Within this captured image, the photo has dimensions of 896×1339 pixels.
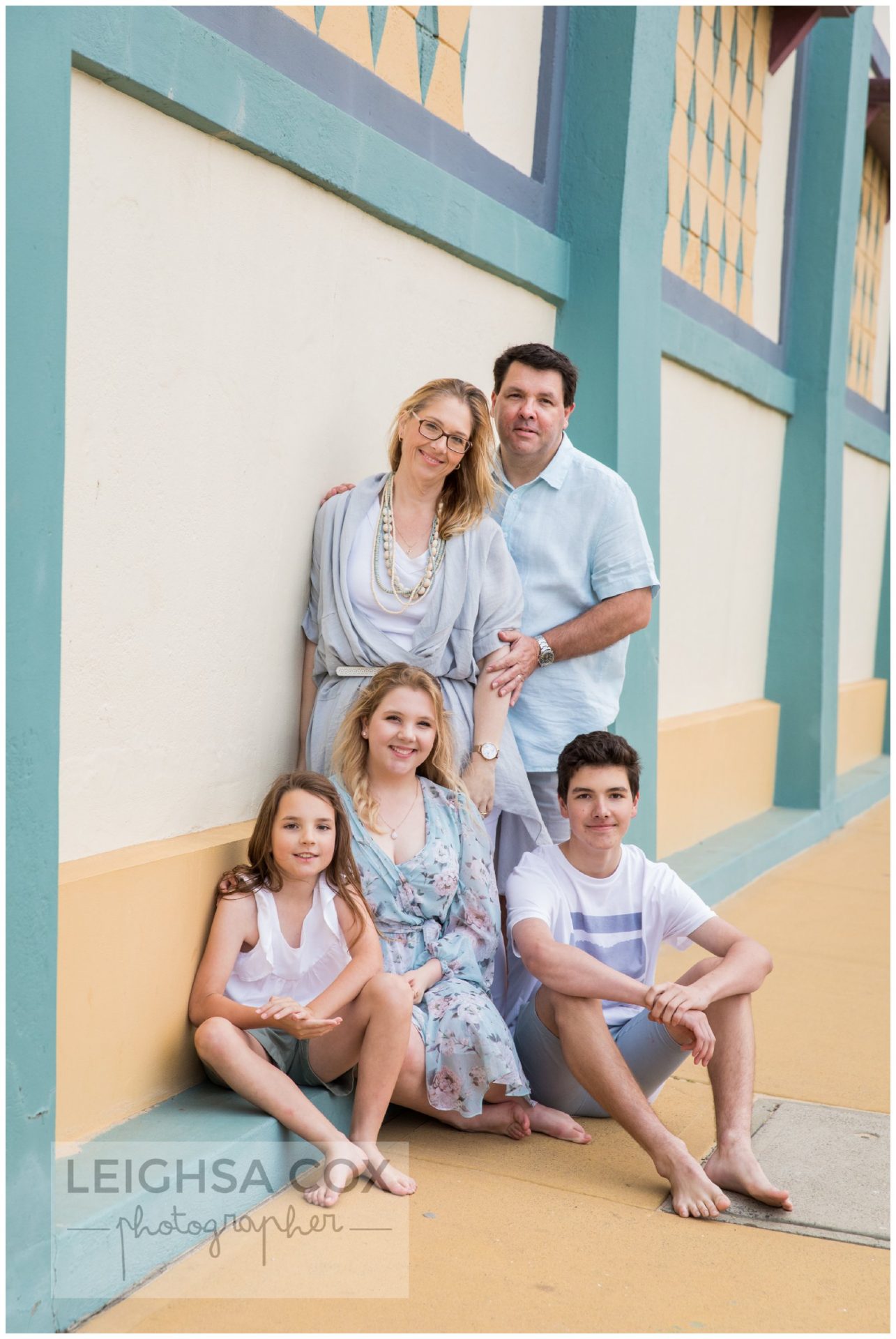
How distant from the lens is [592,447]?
17.1 ft

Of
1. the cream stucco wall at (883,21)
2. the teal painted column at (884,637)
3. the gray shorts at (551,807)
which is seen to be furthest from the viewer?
the teal painted column at (884,637)

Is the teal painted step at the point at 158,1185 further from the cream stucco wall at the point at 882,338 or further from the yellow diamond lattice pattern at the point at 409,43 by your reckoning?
the cream stucco wall at the point at 882,338

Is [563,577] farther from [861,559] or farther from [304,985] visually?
[861,559]

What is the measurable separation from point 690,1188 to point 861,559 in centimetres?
870

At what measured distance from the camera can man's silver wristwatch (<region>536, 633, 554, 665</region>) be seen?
3906 mm

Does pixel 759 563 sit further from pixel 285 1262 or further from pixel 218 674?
pixel 285 1262

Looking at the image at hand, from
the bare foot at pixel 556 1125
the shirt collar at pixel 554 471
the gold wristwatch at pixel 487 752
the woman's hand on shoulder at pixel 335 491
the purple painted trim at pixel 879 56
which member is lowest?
the bare foot at pixel 556 1125

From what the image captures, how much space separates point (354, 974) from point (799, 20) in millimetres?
6287

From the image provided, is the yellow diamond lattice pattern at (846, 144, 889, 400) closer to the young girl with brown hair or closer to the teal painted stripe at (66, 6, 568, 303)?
the teal painted stripe at (66, 6, 568, 303)

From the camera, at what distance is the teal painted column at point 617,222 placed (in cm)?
502

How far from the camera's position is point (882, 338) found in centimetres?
1113

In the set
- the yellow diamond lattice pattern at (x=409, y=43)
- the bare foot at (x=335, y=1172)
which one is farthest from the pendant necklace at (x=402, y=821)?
the yellow diamond lattice pattern at (x=409, y=43)

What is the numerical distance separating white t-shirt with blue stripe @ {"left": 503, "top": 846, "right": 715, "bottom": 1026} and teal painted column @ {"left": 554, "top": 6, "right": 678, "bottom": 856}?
1713 millimetres

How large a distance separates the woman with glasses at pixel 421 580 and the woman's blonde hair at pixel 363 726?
8cm
